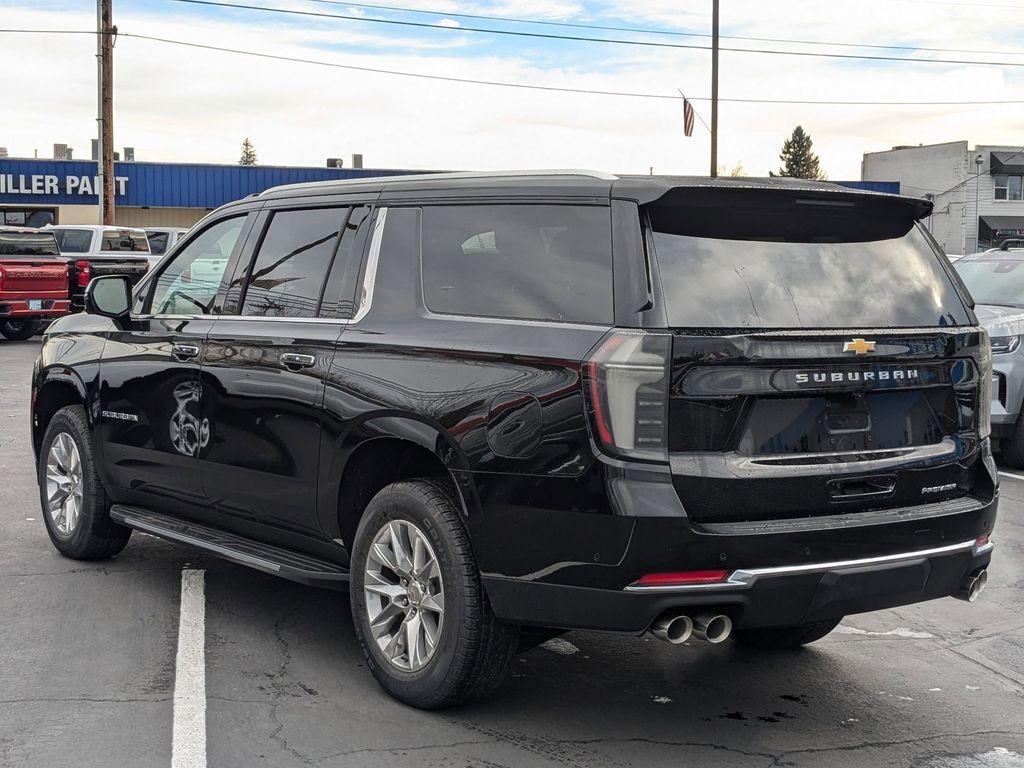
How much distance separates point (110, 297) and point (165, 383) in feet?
2.39

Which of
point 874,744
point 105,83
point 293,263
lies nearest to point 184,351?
point 293,263

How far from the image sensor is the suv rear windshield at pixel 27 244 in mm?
21906

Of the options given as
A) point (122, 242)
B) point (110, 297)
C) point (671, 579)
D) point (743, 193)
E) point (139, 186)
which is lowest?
point (671, 579)

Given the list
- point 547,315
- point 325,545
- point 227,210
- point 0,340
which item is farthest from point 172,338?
point 0,340

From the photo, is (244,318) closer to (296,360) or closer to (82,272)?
(296,360)

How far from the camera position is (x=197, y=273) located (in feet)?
20.3

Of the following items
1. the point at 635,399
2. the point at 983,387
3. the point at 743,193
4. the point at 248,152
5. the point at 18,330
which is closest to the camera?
the point at 635,399

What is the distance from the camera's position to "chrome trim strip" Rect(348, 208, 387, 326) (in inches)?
197

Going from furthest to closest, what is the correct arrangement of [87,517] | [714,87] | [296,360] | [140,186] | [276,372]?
[140,186] < [714,87] < [87,517] < [276,372] < [296,360]

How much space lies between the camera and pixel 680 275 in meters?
4.13

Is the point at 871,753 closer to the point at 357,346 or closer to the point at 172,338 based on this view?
the point at 357,346

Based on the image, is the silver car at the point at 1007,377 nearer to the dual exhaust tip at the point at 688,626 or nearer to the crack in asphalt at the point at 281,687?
the crack in asphalt at the point at 281,687

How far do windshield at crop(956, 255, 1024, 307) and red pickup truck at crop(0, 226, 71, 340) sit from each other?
51.8 feet

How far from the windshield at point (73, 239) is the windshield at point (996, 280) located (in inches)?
761
